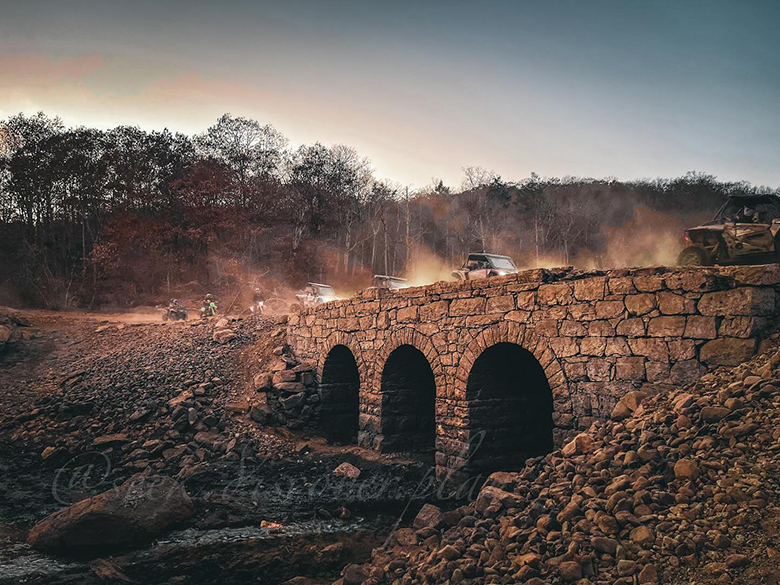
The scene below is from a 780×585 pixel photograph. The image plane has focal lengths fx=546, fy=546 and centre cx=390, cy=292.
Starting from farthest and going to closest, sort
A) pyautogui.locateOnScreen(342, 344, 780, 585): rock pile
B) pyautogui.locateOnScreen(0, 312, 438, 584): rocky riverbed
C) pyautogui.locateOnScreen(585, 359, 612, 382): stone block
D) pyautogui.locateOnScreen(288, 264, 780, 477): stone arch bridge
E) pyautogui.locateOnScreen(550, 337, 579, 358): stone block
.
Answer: pyautogui.locateOnScreen(550, 337, 579, 358): stone block
pyautogui.locateOnScreen(0, 312, 438, 584): rocky riverbed
pyautogui.locateOnScreen(585, 359, 612, 382): stone block
pyautogui.locateOnScreen(288, 264, 780, 477): stone arch bridge
pyautogui.locateOnScreen(342, 344, 780, 585): rock pile

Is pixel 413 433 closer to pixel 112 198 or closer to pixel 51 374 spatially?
pixel 51 374

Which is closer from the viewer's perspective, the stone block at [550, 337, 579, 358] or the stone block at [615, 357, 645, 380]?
the stone block at [615, 357, 645, 380]

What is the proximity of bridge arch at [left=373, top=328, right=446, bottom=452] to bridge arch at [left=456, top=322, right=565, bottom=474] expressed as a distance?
7.85 feet

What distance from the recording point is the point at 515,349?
1063 cm

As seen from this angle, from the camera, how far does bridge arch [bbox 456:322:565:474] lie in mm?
10320

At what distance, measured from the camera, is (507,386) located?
1082cm

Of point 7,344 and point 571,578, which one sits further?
point 7,344

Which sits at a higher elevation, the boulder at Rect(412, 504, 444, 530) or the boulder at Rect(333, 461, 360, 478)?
the boulder at Rect(412, 504, 444, 530)

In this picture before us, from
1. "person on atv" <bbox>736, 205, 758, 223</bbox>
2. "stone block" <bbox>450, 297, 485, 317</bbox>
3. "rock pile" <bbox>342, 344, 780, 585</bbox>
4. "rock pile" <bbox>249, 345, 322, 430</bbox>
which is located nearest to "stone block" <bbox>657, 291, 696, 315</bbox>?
"rock pile" <bbox>342, 344, 780, 585</bbox>

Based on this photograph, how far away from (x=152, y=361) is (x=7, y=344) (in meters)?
6.87

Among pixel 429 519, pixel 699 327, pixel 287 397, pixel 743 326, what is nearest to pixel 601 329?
pixel 699 327

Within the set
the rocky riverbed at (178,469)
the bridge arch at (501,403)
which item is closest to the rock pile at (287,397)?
the rocky riverbed at (178,469)

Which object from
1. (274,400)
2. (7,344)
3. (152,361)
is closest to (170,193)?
(7,344)

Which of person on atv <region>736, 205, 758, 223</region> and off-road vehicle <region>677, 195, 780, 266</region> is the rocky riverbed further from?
person on atv <region>736, 205, 758, 223</region>
